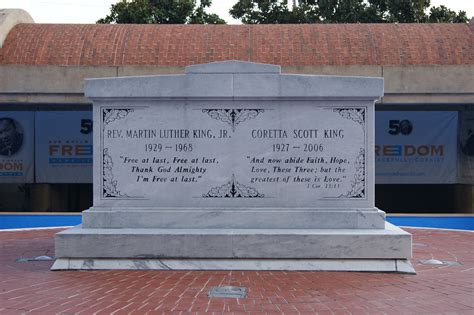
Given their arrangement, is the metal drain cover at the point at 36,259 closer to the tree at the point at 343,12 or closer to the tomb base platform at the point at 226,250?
the tomb base platform at the point at 226,250

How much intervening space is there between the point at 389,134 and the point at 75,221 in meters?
10.5

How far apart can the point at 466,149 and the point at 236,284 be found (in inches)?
618

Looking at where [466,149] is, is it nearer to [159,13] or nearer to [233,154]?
[233,154]

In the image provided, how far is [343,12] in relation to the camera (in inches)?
1359

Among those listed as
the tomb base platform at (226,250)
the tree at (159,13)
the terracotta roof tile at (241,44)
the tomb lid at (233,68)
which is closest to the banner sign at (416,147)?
the terracotta roof tile at (241,44)

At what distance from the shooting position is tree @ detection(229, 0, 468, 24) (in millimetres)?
33812

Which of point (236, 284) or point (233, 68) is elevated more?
point (233, 68)

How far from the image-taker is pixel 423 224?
1636cm

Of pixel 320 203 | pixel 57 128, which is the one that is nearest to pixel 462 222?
pixel 320 203

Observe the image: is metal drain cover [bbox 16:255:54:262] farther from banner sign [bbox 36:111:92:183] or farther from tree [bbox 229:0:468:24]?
tree [bbox 229:0:468:24]

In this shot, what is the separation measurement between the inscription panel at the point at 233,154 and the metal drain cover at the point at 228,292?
2.08 m

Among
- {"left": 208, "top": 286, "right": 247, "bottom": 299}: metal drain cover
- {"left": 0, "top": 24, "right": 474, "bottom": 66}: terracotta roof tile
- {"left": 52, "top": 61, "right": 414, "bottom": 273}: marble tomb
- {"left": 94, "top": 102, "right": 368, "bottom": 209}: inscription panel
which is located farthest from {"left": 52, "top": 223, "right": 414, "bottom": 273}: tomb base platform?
{"left": 0, "top": 24, "right": 474, "bottom": 66}: terracotta roof tile

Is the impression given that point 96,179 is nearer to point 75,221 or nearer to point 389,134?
point 75,221

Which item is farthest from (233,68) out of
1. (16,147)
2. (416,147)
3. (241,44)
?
(16,147)
